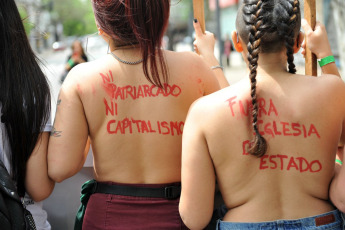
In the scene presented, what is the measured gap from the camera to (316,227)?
188 cm

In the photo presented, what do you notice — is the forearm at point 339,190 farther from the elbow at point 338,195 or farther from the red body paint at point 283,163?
the red body paint at point 283,163

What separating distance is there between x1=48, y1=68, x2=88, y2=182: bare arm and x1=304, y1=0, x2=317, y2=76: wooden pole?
1.11 m

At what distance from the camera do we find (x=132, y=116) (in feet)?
6.93

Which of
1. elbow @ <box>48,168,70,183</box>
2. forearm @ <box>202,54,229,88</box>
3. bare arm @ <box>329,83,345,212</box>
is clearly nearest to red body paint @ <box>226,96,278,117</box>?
bare arm @ <box>329,83,345,212</box>

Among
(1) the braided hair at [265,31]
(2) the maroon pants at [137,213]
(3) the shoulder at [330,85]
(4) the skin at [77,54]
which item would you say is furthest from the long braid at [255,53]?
(4) the skin at [77,54]

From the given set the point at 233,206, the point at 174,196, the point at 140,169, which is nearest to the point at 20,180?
the point at 140,169

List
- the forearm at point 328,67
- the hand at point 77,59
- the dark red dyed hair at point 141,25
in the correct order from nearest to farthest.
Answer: the dark red dyed hair at point 141,25 < the forearm at point 328,67 < the hand at point 77,59

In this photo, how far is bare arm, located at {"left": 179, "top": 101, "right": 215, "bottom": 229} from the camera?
187 centimetres

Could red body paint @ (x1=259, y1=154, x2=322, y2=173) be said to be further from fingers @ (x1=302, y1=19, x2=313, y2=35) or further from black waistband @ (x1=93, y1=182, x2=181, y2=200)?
fingers @ (x1=302, y1=19, x2=313, y2=35)

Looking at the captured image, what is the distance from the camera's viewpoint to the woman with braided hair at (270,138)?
6.07 ft

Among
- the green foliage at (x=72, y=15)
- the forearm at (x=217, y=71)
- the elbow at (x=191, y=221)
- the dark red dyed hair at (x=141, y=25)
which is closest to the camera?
the elbow at (x=191, y=221)

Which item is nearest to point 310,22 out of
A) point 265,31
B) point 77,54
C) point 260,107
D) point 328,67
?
point 328,67

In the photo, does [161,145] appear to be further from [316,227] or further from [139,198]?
[316,227]

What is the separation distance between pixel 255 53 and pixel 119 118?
645 mm
